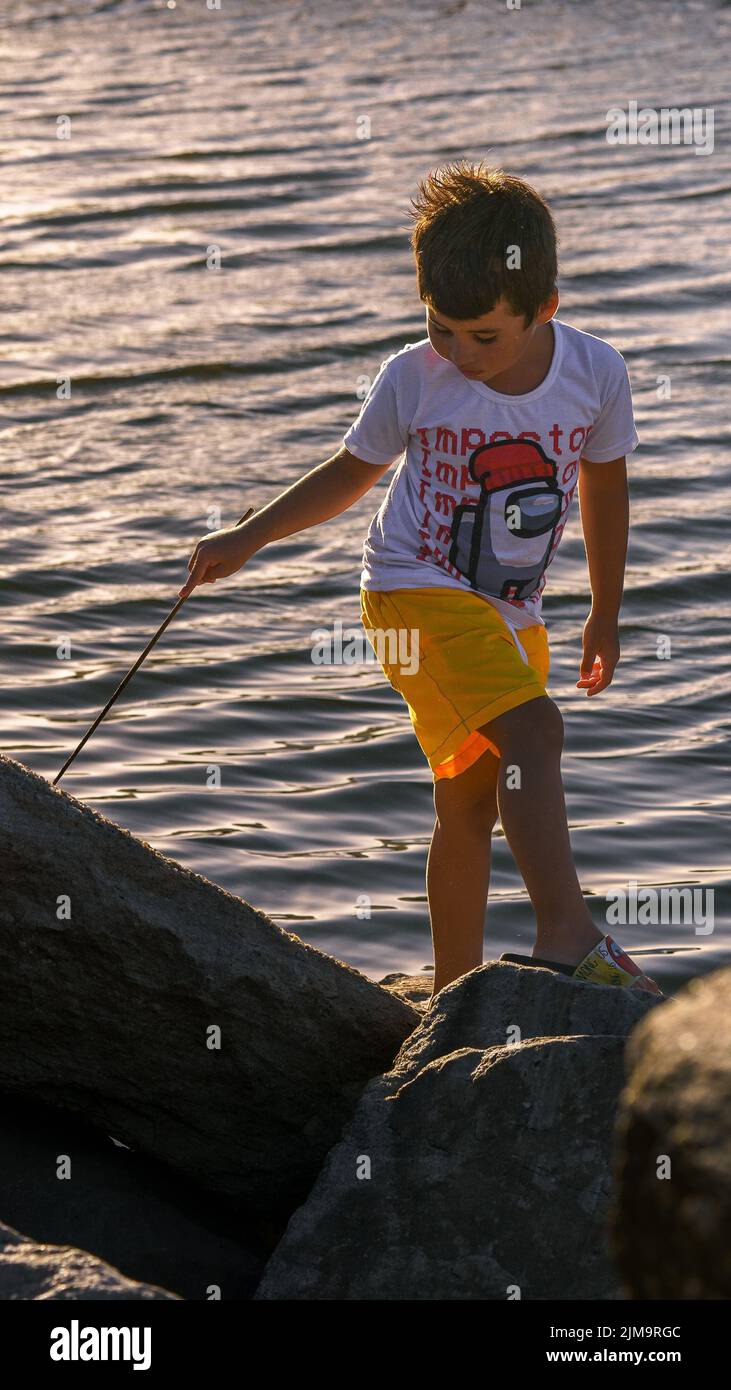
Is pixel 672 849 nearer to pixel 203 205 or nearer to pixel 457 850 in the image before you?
pixel 457 850

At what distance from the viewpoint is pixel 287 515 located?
360 centimetres

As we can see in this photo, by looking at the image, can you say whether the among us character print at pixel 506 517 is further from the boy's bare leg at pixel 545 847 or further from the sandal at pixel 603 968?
the sandal at pixel 603 968

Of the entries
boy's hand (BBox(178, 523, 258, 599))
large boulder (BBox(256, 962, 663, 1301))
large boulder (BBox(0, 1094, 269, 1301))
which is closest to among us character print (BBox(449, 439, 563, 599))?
boy's hand (BBox(178, 523, 258, 599))

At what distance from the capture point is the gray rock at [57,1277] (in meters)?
2.32

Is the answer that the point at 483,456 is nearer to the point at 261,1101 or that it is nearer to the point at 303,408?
the point at 261,1101

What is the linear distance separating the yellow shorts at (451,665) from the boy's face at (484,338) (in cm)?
40

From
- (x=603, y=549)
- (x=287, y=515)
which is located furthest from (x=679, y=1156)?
(x=603, y=549)

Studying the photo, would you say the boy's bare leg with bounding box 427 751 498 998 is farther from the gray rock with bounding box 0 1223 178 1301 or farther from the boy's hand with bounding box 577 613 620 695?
the gray rock with bounding box 0 1223 178 1301

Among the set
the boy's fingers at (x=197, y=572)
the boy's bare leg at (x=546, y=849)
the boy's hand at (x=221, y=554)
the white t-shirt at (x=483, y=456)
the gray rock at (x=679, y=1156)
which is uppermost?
the white t-shirt at (x=483, y=456)

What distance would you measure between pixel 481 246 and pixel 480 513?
0.50m

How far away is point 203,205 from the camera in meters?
11.6

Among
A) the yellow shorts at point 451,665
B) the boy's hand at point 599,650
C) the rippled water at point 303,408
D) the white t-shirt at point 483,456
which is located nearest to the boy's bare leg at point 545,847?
the yellow shorts at point 451,665

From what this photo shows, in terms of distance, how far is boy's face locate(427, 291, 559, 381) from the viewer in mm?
3365
